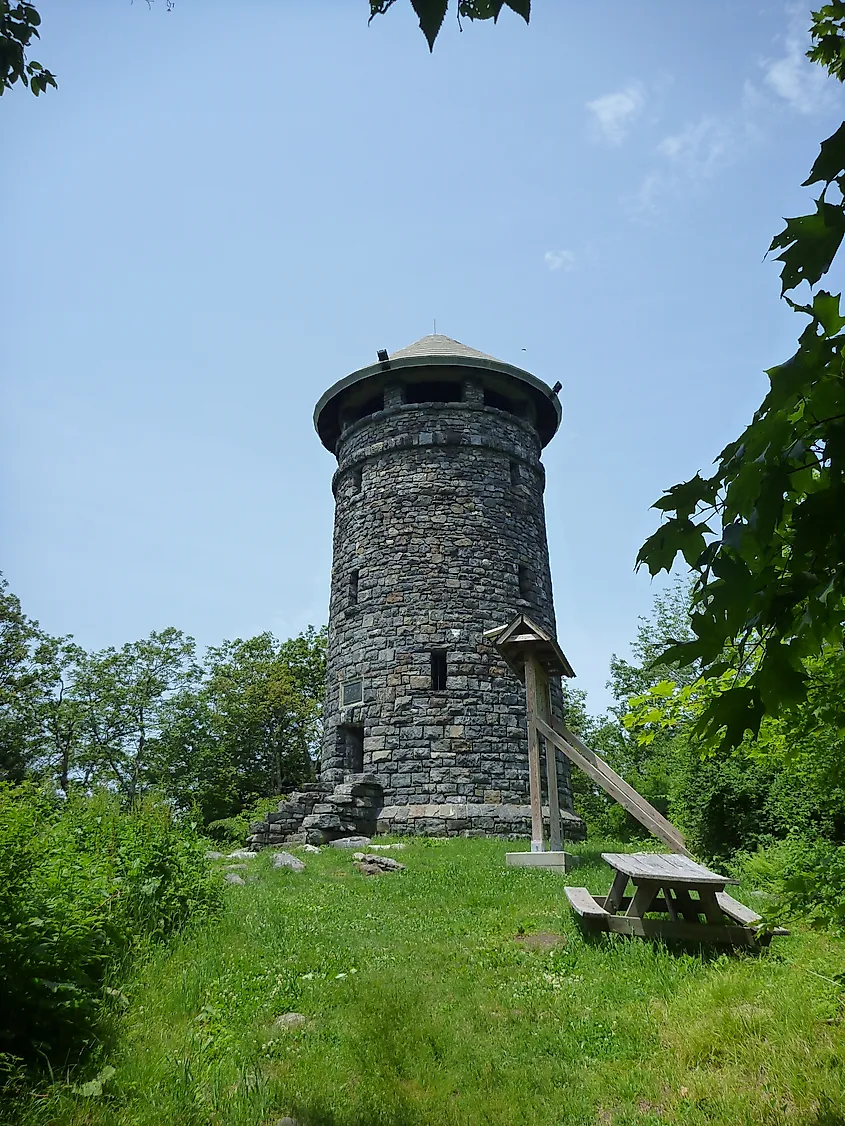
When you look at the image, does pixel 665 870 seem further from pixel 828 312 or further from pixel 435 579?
pixel 435 579

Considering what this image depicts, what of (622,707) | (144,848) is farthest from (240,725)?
(144,848)

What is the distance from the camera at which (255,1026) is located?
3775mm

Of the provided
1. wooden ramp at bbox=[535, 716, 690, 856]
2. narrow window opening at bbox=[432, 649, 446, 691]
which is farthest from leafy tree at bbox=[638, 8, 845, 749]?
narrow window opening at bbox=[432, 649, 446, 691]

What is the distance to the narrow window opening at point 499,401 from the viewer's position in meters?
15.6

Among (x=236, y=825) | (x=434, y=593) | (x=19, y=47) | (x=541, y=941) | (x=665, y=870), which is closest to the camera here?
(x=19, y=47)

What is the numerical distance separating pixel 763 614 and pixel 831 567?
191 mm

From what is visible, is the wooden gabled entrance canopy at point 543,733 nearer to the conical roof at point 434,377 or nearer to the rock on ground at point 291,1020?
the rock on ground at point 291,1020

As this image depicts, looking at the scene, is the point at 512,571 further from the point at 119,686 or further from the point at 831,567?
the point at 119,686

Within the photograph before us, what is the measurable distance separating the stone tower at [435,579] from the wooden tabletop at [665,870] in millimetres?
6382

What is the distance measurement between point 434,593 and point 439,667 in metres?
1.33

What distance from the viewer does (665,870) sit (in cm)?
492

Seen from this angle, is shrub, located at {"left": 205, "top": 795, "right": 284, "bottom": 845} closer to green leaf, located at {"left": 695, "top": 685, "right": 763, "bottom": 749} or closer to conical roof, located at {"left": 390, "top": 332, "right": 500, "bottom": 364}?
conical roof, located at {"left": 390, "top": 332, "right": 500, "bottom": 364}

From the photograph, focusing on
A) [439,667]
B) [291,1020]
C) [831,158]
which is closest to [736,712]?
[831,158]

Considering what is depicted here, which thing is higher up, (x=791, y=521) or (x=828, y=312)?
(x=828, y=312)
